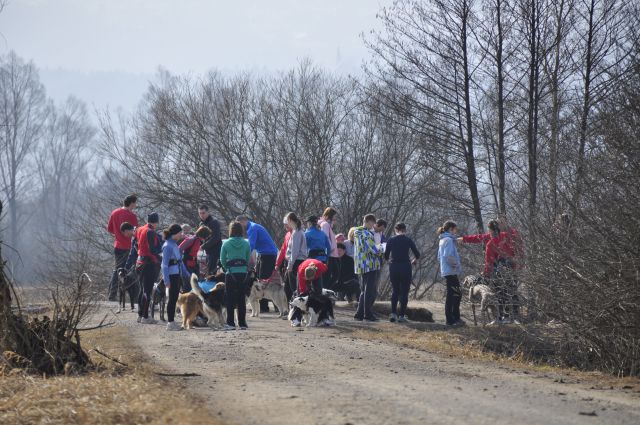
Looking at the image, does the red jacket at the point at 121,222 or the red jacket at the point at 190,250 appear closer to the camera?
A: the red jacket at the point at 190,250

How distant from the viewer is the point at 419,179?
3503 cm

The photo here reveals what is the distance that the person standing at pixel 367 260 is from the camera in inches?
758

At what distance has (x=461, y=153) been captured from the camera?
84.9 feet

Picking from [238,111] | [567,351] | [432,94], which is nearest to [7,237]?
[238,111]

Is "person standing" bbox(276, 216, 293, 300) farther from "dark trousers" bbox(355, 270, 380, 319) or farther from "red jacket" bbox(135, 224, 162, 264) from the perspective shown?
"red jacket" bbox(135, 224, 162, 264)

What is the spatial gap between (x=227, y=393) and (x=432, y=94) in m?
16.5

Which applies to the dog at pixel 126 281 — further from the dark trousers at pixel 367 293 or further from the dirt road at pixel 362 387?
the dirt road at pixel 362 387

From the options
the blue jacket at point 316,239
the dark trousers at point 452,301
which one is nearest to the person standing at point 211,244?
the blue jacket at point 316,239

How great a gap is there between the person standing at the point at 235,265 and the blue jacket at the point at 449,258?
413 centimetres

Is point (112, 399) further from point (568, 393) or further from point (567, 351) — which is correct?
point (567, 351)

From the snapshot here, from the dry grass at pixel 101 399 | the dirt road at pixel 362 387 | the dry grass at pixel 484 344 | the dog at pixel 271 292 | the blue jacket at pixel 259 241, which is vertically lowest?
the dry grass at pixel 101 399

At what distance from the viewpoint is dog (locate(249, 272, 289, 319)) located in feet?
65.8

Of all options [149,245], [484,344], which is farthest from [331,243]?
[484,344]

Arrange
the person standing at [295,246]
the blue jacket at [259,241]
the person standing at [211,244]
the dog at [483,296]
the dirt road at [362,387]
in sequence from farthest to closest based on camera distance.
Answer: the person standing at [211,244] → the blue jacket at [259,241] → the person standing at [295,246] → the dog at [483,296] → the dirt road at [362,387]
